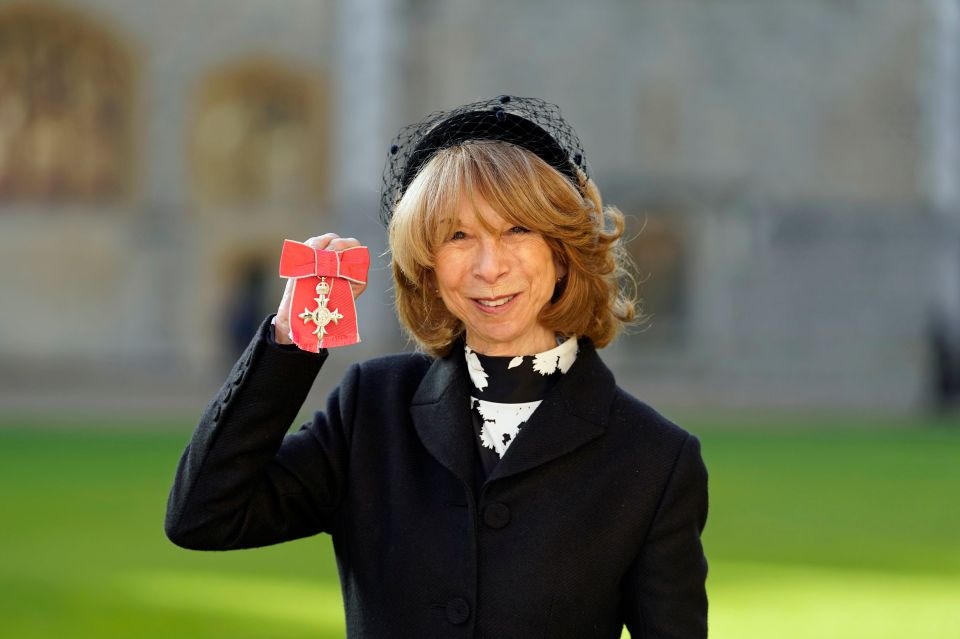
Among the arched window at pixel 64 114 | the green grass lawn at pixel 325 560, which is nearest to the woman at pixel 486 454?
the green grass lawn at pixel 325 560

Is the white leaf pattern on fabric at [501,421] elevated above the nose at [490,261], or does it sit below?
below

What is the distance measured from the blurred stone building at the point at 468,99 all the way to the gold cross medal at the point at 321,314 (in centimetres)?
2088

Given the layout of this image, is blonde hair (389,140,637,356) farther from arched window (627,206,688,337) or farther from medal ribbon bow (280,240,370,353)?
arched window (627,206,688,337)

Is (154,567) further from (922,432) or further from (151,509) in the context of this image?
(922,432)

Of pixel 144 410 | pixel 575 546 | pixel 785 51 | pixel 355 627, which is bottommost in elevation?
pixel 144 410

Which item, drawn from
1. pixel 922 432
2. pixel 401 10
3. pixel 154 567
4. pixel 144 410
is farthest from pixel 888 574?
pixel 401 10

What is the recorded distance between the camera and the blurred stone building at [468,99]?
2380 cm

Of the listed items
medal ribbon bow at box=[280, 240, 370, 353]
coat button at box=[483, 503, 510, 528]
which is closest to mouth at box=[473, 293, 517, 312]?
medal ribbon bow at box=[280, 240, 370, 353]

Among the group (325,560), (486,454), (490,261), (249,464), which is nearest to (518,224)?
(490,261)

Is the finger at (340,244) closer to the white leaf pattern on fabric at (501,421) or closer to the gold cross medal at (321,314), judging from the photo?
the gold cross medal at (321,314)

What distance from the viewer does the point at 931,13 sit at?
83.2ft

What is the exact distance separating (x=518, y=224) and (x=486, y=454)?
1.38 feet

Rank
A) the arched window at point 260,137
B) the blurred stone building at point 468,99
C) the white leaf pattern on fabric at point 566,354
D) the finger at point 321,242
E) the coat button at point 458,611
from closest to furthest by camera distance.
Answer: the coat button at point 458,611, the finger at point 321,242, the white leaf pattern on fabric at point 566,354, the blurred stone building at point 468,99, the arched window at point 260,137

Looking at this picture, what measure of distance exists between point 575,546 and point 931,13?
2508 centimetres
